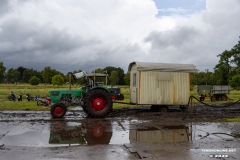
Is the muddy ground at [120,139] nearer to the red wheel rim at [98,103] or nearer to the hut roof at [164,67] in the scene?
the red wheel rim at [98,103]

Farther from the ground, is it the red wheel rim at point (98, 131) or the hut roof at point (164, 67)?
the hut roof at point (164, 67)

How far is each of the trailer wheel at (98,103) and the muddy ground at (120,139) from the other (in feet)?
3.79

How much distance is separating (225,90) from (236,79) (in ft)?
83.1

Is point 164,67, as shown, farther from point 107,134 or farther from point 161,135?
point 107,134

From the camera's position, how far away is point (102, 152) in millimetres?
8062

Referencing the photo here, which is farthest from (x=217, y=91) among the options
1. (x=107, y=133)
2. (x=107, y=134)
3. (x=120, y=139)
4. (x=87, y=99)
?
(x=120, y=139)

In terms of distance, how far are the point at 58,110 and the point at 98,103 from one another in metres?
1.90

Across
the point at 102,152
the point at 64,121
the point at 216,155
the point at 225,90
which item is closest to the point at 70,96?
the point at 64,121

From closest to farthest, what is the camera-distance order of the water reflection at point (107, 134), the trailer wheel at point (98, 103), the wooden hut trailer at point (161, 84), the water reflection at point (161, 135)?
the water reflection at point (107, 134)
the water reflection at point (161, 135)
the trailer wheel at point (98, 103)
the wooden hut trailer at point (161, 84)

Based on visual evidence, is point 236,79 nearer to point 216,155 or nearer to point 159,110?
point 159,110

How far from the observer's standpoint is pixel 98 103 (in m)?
15.4

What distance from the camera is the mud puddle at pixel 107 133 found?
376 inches

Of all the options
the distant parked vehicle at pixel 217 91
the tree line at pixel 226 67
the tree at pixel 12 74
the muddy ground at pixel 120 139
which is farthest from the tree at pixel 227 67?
the tree at pixel 12 74

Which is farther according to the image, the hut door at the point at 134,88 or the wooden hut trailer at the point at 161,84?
the hut door at the point at 134,88
